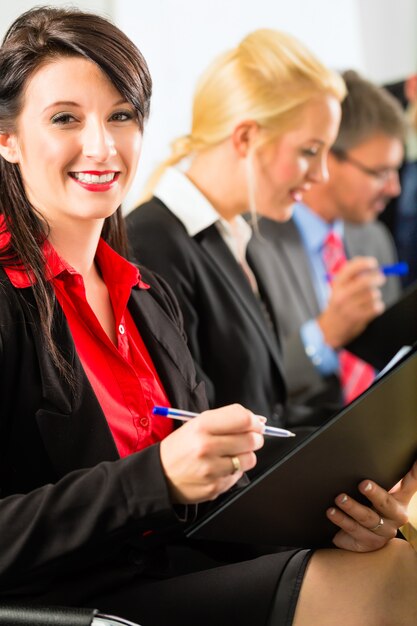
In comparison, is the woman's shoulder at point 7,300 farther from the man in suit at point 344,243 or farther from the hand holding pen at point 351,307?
the hand holding pen at point 351,307

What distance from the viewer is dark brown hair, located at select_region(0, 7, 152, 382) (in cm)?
133

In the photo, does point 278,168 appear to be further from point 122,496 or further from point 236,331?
point 122,496

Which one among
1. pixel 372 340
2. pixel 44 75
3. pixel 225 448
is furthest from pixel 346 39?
pixel 225 448

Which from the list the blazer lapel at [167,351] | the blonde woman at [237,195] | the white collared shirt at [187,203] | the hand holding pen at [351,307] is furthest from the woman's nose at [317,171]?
the blazer lapel at [167,351]

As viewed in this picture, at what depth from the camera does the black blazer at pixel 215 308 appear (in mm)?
1805

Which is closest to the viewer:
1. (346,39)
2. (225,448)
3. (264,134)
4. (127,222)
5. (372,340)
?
(225,448)

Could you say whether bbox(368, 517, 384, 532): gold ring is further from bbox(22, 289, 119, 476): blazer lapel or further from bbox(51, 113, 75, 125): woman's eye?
bbox(51, 113, 75, 125): woman's eye

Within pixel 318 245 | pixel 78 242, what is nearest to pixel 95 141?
pixel 78 242

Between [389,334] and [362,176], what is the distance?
82 cm

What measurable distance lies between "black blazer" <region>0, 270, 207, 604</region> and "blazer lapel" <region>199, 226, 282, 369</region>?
1.40 feet

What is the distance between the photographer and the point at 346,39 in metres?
3.85

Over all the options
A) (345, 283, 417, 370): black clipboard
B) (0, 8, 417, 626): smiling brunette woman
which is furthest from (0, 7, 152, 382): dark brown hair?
(345, 283, 417, 370): black clipboard

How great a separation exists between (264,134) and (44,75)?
0.79 m

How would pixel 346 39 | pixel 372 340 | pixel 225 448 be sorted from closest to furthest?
pixel 225 448 → pixel 372 340 → pixel 346 39
